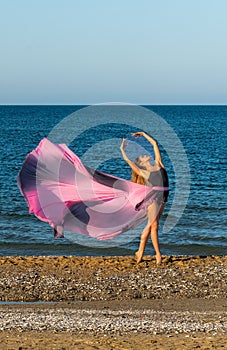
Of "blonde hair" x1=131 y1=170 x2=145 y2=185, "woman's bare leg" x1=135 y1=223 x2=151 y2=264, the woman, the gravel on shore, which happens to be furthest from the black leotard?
the gravel on shore

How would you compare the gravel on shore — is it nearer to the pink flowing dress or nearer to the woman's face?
the pink flowing dress

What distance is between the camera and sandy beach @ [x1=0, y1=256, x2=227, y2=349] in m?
10.4

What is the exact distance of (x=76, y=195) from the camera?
16.5 meters

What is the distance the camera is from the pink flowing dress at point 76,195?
16.2 meters

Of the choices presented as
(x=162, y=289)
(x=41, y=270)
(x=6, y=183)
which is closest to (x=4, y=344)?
(x=162, y=289)

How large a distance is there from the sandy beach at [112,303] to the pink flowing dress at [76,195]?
3.07ft

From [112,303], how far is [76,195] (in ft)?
9.89

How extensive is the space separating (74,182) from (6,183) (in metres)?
22.4

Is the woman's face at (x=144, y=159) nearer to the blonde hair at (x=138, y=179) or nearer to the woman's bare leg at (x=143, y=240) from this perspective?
the blonde hair at (x=138, y=179)

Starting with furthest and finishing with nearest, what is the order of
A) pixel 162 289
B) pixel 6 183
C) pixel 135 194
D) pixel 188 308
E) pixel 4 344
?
pixel 6 183, pixel 135 194, pixel 162 289, pixel 188 308, pixel 4 344

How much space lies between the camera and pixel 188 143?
77750mm

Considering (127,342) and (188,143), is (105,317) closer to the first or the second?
(127,342)

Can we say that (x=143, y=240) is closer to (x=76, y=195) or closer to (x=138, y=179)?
(x=138, y=179)

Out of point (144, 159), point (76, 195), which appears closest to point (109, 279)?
point (76, 195)
